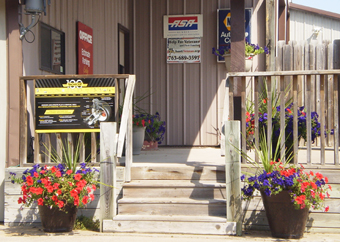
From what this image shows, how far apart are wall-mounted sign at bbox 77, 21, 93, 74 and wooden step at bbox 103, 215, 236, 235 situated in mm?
2759

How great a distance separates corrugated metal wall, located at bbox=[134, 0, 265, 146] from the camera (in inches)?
332

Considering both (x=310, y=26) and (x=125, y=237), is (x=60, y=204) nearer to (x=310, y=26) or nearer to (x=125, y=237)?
(x=125, y=237)

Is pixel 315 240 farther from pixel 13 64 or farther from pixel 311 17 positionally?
pixel 311 17

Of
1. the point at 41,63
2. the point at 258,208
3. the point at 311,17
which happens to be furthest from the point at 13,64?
the point at 311,17

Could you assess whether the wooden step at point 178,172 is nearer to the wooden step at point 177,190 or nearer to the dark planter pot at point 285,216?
the wooden step at point 177,190

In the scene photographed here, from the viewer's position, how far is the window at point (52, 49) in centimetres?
577

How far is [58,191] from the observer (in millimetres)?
4496

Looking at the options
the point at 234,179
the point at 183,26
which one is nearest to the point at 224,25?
the point at 183,26

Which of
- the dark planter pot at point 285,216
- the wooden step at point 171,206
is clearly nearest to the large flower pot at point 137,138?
the wooden step at point 171,206

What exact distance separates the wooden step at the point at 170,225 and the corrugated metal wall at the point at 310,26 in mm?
11523

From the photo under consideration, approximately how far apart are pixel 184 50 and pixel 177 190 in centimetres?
402

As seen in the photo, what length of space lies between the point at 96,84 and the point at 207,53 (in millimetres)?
3672

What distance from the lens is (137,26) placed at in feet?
28.5

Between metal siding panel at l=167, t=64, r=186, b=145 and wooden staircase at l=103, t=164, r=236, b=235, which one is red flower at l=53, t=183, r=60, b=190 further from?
metal siding panel at l=167, t=64, r=186, b=145
